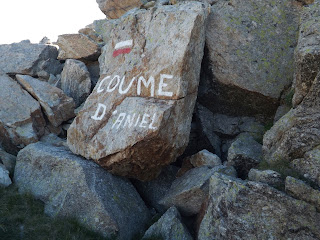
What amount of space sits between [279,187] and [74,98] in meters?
8.23

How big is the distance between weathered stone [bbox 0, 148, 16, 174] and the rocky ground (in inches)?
1.4

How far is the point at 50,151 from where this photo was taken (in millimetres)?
8359

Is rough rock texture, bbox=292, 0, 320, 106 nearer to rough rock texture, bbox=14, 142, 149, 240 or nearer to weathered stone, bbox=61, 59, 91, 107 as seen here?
rough rock texture, bbox=14, 142, 149, 240

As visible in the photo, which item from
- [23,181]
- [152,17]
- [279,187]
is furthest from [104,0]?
[279,187]

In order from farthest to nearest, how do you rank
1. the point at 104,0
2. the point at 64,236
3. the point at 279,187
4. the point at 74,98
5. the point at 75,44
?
the point at 104,0, the point at 75,44, the point at 74,98, the point at 64,236, the point at 279,187

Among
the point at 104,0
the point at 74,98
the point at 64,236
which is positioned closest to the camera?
the point at 64,236

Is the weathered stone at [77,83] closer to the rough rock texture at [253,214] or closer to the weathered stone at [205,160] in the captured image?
the weathered stone at [205,160]

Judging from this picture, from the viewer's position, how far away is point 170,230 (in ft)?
21.4

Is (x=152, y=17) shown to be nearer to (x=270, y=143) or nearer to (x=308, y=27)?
(x=308, y=27)

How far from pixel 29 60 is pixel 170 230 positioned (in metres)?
9.34

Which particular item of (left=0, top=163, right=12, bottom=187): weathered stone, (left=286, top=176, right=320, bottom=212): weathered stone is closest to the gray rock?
(left=286, top=176, right=320, bottom=212): weathered stone

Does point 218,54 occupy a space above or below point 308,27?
below

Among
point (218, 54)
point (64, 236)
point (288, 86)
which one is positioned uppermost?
point (218, 54)

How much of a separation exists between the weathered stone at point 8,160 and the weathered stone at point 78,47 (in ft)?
17.3
